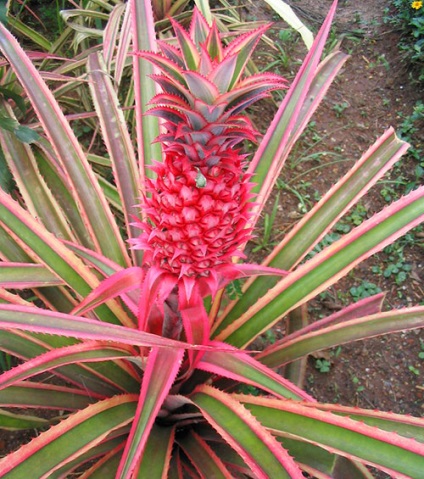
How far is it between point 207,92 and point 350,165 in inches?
78.7

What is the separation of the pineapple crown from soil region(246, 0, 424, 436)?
1368 mm

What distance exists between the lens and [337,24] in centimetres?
332

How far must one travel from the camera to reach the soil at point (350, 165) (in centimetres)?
202

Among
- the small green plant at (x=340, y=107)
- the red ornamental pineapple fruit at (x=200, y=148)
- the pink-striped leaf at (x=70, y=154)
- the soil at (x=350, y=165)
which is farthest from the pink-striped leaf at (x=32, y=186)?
the small green plant at (x=340, y=107)

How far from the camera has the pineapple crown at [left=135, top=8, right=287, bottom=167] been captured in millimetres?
865

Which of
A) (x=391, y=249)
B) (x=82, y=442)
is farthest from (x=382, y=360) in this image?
(x=82, y=442)

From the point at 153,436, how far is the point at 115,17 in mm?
1858

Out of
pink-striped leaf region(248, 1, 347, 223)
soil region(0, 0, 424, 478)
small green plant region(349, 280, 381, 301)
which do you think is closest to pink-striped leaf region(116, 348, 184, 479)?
pink-striped leaf region(248, 1, 347, 223)

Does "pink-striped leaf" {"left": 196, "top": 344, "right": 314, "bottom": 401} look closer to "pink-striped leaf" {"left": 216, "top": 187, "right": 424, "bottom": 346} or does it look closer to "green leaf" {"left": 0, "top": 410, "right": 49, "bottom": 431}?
"pink-striped leaf" {"left": 216, "top": 187, "right": 424, "bottom": 346}

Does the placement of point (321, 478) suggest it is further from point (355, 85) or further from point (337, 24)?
point (337, 24)

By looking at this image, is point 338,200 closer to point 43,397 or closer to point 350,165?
point 43,397

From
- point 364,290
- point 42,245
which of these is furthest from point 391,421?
point 364,290

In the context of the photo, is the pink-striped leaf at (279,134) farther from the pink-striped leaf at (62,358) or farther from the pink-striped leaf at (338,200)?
the pink-striped leaf at (62,358)

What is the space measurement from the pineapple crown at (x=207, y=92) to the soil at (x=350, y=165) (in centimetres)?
137
